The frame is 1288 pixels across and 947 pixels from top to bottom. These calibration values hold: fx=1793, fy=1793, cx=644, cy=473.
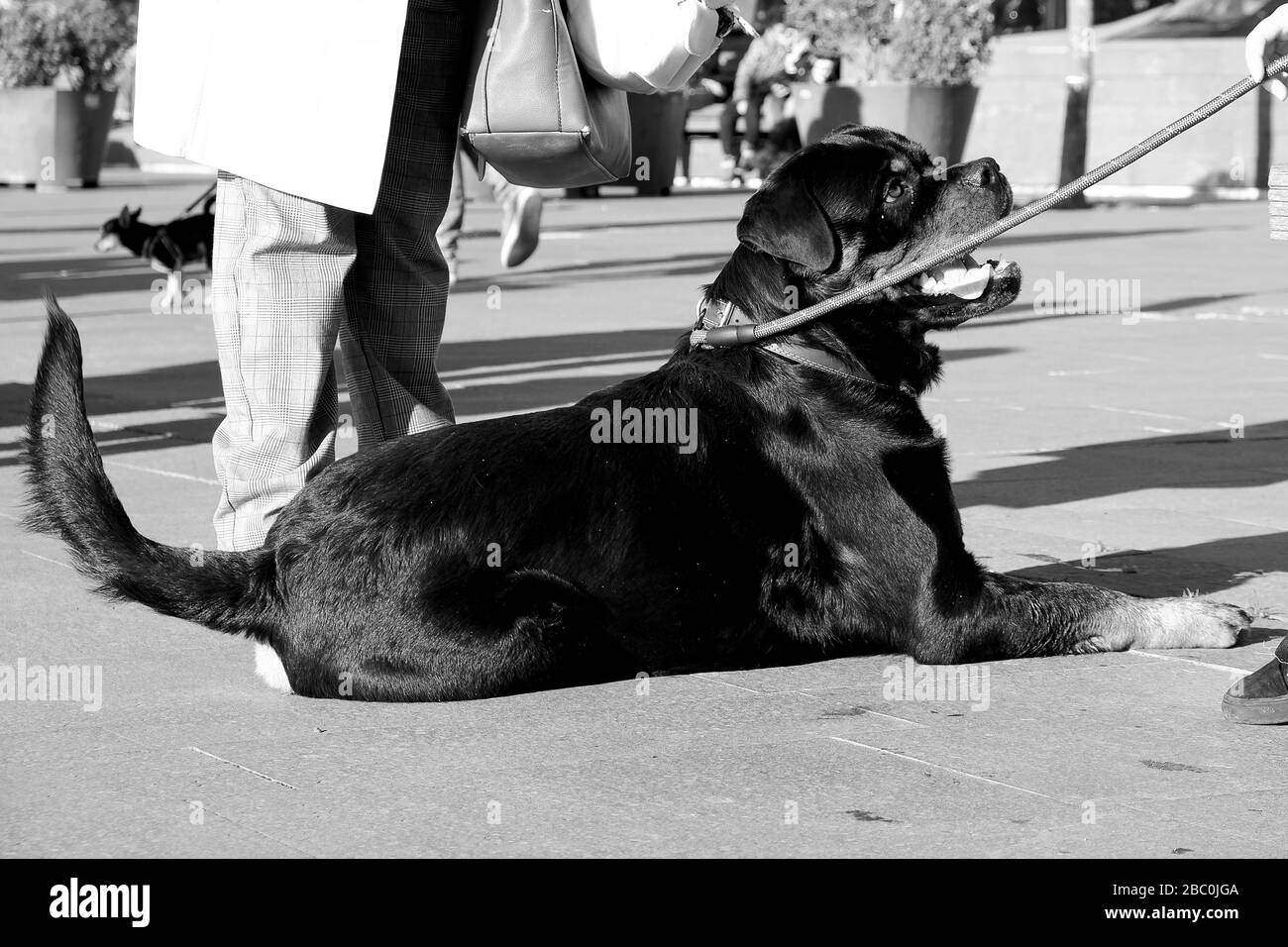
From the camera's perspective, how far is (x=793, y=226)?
14.0ft

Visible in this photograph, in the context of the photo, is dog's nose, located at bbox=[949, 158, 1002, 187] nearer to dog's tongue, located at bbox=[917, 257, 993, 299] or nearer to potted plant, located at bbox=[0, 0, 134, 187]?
dog's tongue, located at bbox=[917, 257, 993, 299]

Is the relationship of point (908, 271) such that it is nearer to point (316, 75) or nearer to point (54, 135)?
point (316, 75)

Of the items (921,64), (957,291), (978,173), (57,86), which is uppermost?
(921,64)

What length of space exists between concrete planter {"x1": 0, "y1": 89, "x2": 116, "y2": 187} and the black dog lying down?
58.8 ft

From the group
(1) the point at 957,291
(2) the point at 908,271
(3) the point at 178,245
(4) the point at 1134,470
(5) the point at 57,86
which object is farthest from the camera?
(5) the point at 57,86

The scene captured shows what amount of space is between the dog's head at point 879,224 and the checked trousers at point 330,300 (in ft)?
2.69

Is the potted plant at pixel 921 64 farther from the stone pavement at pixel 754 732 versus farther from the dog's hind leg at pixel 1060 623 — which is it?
the dog's hind leg at pixel 1060 623

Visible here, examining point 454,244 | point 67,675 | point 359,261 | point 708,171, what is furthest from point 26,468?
point 708,171

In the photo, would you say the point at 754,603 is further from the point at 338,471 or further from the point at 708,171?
the point at 708,171


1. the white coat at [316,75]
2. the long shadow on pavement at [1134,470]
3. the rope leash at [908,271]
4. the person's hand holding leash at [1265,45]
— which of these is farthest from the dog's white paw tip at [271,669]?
the long shadow on pavement at [1134,470]

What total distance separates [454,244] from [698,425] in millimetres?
8468

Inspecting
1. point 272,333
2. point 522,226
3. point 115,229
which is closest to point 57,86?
point 115,229

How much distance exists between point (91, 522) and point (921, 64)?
16570 mm

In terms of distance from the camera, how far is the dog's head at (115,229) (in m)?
13.4
